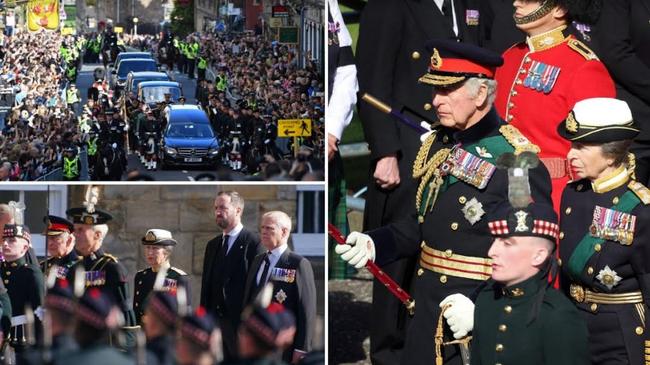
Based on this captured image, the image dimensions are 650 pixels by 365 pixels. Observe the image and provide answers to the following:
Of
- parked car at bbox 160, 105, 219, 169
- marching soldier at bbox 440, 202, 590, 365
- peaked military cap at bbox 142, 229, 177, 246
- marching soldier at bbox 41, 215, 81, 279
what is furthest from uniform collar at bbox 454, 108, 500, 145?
marching soldier at bbox 41, 215, 81, 279

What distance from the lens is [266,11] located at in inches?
307

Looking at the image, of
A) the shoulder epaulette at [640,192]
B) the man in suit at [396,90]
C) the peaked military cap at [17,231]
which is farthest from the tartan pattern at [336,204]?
the shoulder epaulette at [640,192]

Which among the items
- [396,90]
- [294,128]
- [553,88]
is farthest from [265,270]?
[553,88]

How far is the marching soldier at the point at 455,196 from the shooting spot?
688 cm

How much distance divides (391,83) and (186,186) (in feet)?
4.07

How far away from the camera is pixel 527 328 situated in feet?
20.3

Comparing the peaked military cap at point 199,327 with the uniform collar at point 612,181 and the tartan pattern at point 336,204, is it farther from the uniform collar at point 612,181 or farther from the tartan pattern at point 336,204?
the uniform collar at point 612,181

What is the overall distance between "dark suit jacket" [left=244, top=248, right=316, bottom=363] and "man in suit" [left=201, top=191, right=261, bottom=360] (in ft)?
0.18

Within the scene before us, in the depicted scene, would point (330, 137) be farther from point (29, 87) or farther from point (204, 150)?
point (29, 87)

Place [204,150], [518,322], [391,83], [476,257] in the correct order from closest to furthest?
1. [518,322]
2. [476,257]
3. [204,150]
4. [391,83]

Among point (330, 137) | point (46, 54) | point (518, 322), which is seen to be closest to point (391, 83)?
point (330, 137)

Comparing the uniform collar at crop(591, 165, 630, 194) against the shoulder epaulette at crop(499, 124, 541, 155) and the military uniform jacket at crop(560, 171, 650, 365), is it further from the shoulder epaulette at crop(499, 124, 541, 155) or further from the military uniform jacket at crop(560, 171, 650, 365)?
the shoulder epaulette at crop(499, 124, 541, 155)

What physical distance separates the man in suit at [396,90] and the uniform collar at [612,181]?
1382 millimetres

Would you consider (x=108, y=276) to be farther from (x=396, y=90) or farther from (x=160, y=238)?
(x=396, y=90)
